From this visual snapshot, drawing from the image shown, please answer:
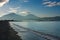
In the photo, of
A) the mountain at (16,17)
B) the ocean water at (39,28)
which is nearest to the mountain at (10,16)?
the mountain at (16,17)

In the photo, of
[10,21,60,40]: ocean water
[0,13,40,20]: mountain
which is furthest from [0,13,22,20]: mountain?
[10,21,60,40]: ocean water

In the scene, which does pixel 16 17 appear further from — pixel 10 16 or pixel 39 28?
pixel 39 28

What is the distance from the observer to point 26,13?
4.31 meters

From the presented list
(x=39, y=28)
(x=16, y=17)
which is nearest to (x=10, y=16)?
(x=16, y=17)

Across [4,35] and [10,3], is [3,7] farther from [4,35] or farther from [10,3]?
[4,35]

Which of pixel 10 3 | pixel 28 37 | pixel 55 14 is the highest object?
pixel 10 3

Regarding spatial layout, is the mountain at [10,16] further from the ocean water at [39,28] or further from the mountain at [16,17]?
the ocean water at [39,28]

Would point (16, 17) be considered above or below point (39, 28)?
above

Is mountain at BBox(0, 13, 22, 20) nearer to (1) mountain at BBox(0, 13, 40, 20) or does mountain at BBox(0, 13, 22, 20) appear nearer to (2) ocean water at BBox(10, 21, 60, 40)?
(1) mountain at BBox(0, 13, 40, 20)

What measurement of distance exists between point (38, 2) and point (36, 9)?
0.43 ft

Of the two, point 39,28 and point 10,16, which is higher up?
point 10,16

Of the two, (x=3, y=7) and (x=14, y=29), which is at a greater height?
(x=3, y=7)

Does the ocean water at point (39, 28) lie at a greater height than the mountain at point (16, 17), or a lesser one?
lesser

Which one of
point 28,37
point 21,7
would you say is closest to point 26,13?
point 21,7
